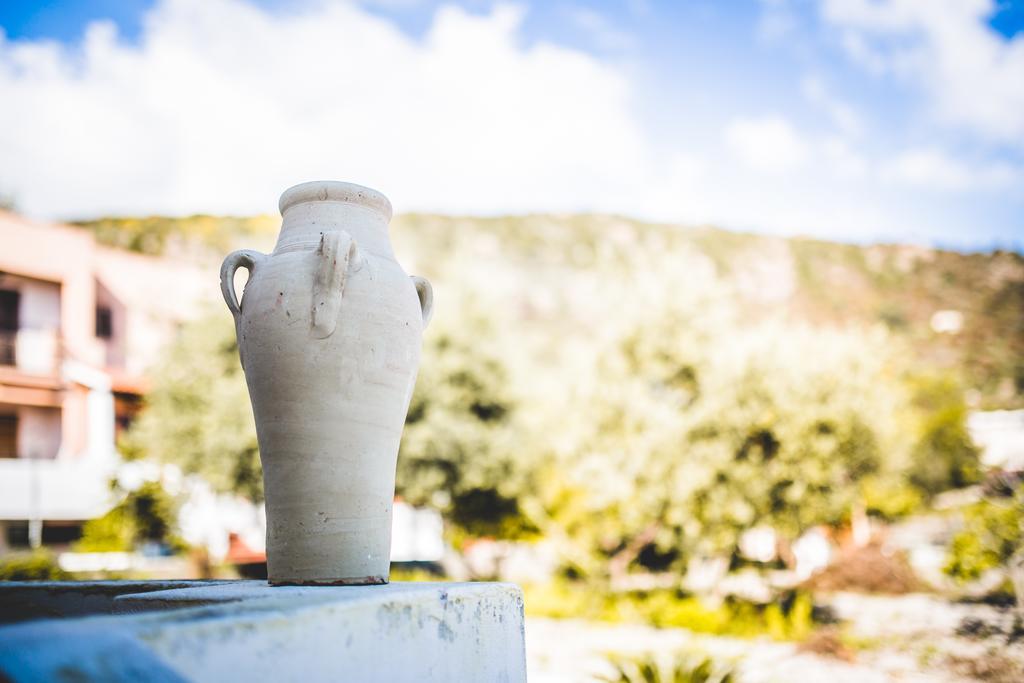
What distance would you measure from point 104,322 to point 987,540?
25.1 metres

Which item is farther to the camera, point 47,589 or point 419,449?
point 419,449

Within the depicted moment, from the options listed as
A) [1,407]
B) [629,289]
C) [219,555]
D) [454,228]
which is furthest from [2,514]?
[454,228]

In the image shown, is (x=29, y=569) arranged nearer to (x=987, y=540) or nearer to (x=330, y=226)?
(x=330, y=226)

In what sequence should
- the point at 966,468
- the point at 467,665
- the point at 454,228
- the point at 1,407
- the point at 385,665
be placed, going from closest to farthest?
1. the point at 385,665
2. the point at 467,665
3. the point at 966,468
4. the point at 1,407
5. the point at 454,228

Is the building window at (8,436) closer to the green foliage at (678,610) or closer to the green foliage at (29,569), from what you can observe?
the green foliage at (29,569)

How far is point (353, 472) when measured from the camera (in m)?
3.98

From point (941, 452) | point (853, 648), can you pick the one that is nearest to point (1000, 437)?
point (941, 452)

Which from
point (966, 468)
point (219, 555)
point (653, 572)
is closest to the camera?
point (966, 468)

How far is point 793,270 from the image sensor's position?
7125cm

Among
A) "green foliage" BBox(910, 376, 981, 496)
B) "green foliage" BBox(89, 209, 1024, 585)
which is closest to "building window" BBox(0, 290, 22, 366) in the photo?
"green foliage" BBox(89, 209, 1024, 585)

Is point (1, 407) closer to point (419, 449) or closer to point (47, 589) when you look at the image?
point (419, 449)

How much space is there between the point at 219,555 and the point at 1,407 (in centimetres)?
835

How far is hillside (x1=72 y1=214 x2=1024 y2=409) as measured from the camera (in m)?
54.1

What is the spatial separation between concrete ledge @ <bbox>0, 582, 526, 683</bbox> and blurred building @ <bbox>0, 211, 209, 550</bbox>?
63.4 feet
